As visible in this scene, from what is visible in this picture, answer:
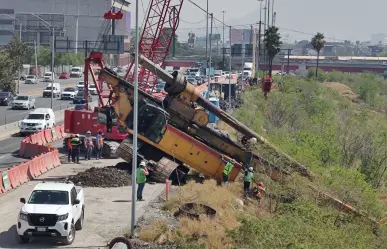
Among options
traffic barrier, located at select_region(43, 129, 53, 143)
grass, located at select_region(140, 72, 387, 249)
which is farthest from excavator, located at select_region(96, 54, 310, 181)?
traffic barrier, located at select_region(43, 129, 53, 143)

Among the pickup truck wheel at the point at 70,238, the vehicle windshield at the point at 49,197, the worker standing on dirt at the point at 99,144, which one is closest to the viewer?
the pickup truck wheel at the point at 70,238

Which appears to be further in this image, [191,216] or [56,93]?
[56,93]

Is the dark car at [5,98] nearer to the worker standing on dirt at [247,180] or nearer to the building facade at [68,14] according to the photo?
the worker standing on dirt at [247,180]

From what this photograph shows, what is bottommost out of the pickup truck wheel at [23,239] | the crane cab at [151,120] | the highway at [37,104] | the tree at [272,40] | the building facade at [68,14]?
the pickup truck wheel at [23,239]

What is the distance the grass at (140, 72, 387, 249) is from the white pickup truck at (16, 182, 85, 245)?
239 cm

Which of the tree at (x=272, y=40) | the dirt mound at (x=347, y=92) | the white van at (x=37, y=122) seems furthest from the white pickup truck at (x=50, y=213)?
the dirt mound at (x=347, y=92)

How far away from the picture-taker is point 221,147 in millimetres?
35406

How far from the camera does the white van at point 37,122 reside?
166ft

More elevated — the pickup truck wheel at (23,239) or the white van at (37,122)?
the white van at (37,122)

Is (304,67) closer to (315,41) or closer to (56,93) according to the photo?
(315,41)

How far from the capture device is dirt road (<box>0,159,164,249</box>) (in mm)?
23859

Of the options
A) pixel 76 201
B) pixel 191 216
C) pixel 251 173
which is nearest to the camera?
pixel 76 201

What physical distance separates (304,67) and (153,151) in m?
167

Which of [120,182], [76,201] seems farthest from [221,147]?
[76,201]
